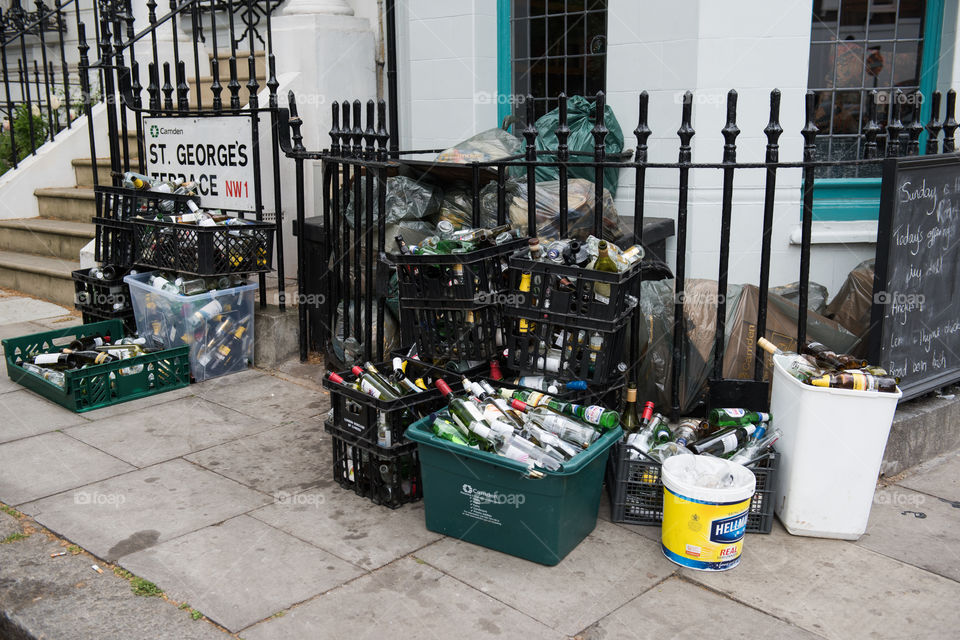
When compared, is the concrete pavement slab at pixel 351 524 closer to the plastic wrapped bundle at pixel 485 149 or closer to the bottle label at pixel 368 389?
the bottle label at pixel 368 389

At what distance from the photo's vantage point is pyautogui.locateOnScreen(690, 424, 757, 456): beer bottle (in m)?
4.04

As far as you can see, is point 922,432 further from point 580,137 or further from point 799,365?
point 580,137

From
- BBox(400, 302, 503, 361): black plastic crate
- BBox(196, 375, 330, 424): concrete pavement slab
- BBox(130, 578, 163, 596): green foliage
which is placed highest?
BBox(400, 302, 503, 361): black plastic crate

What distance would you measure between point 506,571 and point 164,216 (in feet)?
13.0

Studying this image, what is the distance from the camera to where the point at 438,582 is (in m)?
3.55

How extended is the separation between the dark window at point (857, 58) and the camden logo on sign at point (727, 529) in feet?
12.4

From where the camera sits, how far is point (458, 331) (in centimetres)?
427

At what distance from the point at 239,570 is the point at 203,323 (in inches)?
108

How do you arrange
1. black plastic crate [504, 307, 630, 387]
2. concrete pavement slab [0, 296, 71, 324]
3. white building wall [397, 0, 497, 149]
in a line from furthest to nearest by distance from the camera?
concrete pavement slab [0, 296, 71, 324] → white building wall [397, 0, 497, 149] → black plastic crate [504, 307, 630, 387]

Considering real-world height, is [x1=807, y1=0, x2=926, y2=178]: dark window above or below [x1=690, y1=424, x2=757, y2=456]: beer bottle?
above

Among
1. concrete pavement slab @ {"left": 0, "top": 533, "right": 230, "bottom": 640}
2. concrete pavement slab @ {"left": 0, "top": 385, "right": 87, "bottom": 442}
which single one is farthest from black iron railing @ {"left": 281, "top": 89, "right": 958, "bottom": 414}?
concrete pavement slab @ {"left": 0, "top": 533, "right": 230, "bottom": 640}

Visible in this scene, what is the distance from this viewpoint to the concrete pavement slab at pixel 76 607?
3.21 meters

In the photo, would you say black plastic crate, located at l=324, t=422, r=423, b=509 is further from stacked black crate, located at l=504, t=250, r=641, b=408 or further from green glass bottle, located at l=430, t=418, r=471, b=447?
stacked black crate, located at l=504, t=250, r=641, b=408

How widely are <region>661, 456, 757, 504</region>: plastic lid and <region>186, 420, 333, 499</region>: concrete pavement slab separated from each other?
1.87 metres
